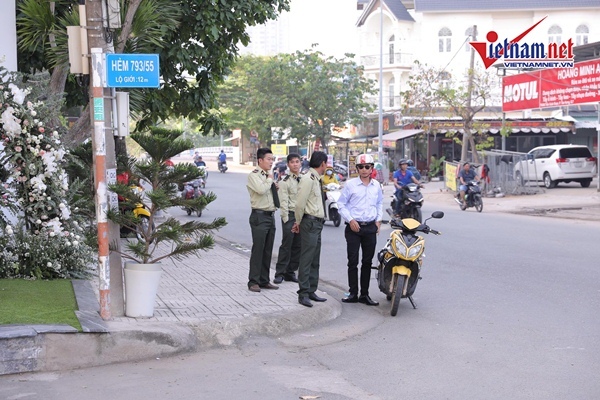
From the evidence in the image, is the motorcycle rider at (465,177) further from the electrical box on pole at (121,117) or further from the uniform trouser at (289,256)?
the electrical box on pole at (121,117)

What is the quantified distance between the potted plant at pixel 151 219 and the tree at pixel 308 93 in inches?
1868

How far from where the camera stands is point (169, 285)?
11.1m

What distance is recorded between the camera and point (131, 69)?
7816 mm

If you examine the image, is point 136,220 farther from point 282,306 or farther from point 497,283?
point 497,283

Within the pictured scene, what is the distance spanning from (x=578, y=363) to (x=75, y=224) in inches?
249

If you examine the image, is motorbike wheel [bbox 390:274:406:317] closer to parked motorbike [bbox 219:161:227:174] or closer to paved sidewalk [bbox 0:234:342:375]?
paved sidewalk [bbox 0:234:342:375]

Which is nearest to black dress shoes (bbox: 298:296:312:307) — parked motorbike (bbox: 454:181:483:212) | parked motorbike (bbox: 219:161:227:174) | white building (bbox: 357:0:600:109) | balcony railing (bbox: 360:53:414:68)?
parked motorbike (bbox: 454:181:483:212)

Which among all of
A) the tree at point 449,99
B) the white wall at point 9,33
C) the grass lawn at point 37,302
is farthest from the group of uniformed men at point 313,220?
the tree at point 449,99

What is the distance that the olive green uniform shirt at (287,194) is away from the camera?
464 inches

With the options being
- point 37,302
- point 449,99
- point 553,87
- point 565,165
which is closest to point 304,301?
point 37,302

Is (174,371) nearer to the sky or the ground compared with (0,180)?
nearer to the ground

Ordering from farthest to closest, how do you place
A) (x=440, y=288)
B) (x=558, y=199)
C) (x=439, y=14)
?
(x=439, y=14), (x=558, y=199), (x=440, y=288)

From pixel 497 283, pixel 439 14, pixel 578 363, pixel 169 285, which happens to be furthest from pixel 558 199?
pixel 439 14

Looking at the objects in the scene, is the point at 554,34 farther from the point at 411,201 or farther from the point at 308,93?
the point at 411,201
